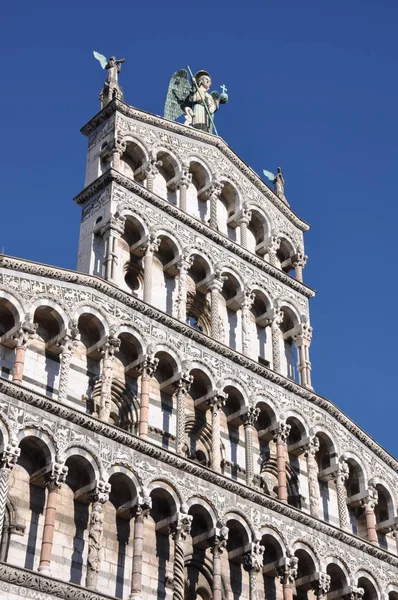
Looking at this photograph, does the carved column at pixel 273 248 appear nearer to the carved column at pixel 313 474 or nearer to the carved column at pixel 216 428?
the carved column at pixel 313 474

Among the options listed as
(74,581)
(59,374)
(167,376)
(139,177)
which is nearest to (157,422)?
(167,376)

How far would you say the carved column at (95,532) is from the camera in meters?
21.7

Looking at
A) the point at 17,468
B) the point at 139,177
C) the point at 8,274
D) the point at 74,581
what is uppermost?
Answer: the point at 139,177

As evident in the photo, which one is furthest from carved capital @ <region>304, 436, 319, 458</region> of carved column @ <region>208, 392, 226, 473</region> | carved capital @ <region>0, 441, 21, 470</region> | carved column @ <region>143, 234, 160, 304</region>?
carved capital @ <region>0, 441, 21, 470</region>

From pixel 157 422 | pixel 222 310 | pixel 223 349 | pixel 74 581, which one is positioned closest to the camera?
pixel 74 581

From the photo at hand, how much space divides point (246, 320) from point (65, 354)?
726 cm

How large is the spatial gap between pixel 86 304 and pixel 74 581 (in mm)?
6363

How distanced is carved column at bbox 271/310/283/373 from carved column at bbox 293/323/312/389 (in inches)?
26.7

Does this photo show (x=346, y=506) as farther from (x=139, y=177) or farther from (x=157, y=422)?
(x=139, y=177)

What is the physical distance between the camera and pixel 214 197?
31.9 meters

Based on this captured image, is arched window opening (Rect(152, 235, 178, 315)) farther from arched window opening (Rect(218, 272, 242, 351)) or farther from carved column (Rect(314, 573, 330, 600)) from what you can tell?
carved column (Rect(314, 573, 330, 600))

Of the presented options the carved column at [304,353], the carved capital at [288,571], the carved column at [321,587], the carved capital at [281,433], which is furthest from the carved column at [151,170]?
the carved column at [321,587]

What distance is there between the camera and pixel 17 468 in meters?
22.4

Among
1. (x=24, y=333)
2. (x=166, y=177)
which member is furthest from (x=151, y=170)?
(x=24, y=333)
